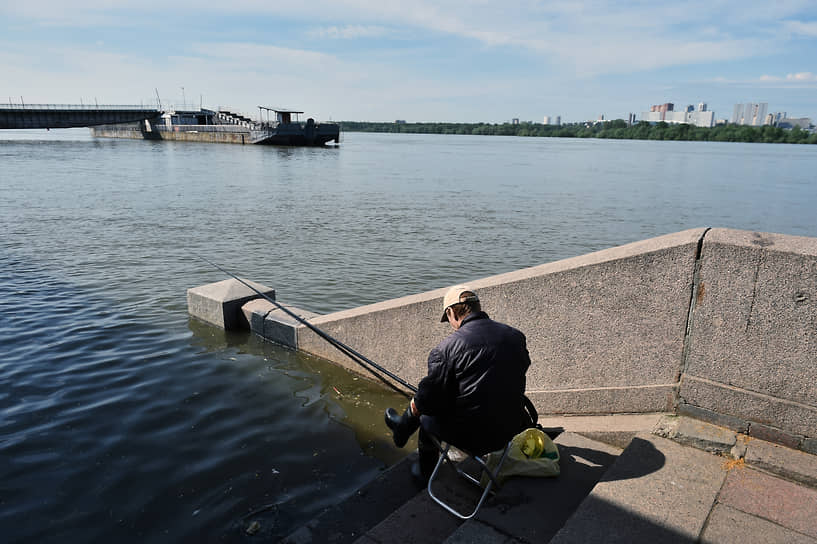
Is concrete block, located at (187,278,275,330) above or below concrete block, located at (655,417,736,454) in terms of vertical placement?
below

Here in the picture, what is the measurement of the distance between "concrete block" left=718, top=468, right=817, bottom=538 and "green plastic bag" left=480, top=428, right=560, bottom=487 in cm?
104

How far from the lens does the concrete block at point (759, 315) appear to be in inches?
139

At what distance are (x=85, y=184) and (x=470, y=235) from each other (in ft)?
73.1

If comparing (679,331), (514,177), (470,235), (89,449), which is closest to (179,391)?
(89,449)

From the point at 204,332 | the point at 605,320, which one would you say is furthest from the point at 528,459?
the point at 204,332

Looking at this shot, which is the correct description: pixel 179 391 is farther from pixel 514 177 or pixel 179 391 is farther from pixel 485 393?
pixel 514 177

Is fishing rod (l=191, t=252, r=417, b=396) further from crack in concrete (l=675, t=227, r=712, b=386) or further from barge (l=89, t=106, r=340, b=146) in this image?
barge (l=89, t=106, r=340, b=146)

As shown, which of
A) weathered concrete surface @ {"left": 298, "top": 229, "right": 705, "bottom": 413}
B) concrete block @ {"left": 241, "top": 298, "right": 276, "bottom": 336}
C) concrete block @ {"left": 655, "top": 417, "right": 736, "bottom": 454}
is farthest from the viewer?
concrete block @ {"left": 241, "top": 298, "right": 276, "bottom": 336}

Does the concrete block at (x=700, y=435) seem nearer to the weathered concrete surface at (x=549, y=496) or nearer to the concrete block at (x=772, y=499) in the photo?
the concrete block at (x=772, y=499)

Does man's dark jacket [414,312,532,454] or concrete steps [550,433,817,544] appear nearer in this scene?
concrete steps [550,433,817,544]

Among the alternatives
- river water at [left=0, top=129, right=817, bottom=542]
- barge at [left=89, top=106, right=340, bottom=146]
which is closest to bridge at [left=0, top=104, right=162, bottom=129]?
barge at [left=89, top=106, right=340, bottom=146]

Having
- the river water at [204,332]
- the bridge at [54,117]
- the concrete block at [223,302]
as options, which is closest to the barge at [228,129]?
the bridge at [54,117]

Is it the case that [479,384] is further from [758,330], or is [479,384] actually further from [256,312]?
[256,312]

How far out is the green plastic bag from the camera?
3744mm
